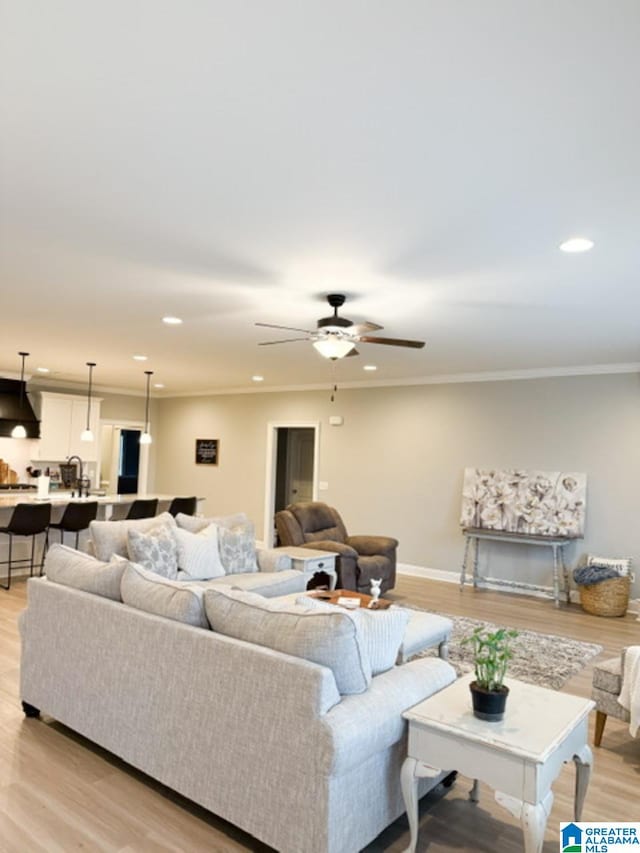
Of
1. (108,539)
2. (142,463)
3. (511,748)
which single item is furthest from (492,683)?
(142,463)

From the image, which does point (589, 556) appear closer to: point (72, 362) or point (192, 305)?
point (192, 305)

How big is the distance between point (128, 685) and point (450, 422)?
5.84 metres

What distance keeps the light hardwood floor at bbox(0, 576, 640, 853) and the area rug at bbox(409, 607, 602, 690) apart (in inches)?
29.3

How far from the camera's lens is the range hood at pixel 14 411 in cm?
869

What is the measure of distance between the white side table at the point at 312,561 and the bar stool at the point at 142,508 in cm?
241

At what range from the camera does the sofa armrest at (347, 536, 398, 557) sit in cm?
644

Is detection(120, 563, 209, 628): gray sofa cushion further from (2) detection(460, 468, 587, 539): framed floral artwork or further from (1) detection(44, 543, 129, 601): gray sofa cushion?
(2) detection(460, 468, 587, 539): framed floral artwork

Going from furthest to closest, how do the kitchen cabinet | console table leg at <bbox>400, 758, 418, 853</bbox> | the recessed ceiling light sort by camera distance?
the kitchen cabinet
the recessed ceiling light
console table leg at <bbox>400, 758, 418, 853</bbox>

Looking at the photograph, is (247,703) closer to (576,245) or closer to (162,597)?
(162,597)

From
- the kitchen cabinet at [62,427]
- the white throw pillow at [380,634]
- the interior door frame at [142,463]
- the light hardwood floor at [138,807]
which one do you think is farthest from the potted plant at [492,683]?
the interior door frame at [142,463]

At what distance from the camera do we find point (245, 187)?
8.28 feet

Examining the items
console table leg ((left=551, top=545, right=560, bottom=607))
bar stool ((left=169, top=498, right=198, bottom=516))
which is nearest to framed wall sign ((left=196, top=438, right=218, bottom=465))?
bar stool ((left=169, top=498, right=198, bottom=516))

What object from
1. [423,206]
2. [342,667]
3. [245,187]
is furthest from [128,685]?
[423,206]

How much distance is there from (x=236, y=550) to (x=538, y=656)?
2.63 meters
